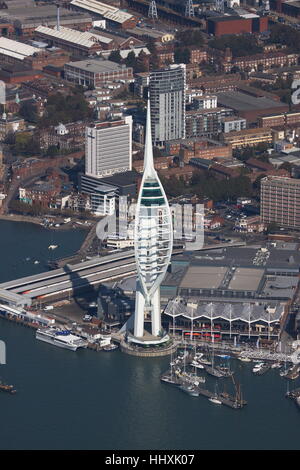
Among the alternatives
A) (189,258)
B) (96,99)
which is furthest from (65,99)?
(189,258)

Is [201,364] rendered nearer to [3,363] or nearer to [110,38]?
[3,363]

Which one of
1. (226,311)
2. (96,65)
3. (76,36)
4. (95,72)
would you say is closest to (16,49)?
(76,36)

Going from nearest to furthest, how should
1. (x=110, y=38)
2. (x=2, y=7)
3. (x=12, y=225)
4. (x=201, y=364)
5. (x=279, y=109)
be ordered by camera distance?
(x=201, y=364)
(x=12, y=225)
(x=279, y=109)
(x=110, y=38)
(x=2, y=7)

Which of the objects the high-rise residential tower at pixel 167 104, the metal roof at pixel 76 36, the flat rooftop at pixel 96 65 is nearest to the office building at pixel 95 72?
the flat rooftop at pixel 96 65

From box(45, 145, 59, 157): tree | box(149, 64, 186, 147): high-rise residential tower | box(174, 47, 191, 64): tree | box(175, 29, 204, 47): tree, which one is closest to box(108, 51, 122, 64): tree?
box(174, 47, 191, 64): tree

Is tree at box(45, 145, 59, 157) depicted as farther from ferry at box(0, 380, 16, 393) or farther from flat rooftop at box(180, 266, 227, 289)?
ferry at box(0, 380, 16, 393)

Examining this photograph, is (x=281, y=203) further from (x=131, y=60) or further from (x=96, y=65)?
(x=131, y=60)
